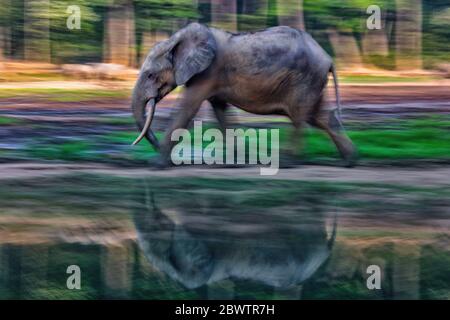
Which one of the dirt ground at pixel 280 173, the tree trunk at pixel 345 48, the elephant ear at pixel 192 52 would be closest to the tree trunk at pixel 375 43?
the tree trunk at pixel 345 48

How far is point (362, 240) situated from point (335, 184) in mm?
2737

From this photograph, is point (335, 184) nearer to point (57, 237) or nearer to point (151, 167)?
point (151, 167)

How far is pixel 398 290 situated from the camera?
7477 mm

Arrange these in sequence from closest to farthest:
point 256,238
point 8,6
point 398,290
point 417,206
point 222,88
A: point 398,290
point 256,238
point 417,206
point 222,88
point 8,6

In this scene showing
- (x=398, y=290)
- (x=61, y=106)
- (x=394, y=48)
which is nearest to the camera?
(x=398, y=290)

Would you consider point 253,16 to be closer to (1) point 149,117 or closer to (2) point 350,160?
(2) point 350,160

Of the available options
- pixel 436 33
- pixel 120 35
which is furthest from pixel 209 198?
pixel 436 33

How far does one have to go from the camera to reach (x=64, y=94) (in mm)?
20328

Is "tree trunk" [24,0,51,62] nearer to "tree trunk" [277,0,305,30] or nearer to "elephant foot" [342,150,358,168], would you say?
"tree trunk" [277,0,305,30]

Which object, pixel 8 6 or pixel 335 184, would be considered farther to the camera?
pixel 8 6

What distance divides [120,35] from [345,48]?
16.7 feet

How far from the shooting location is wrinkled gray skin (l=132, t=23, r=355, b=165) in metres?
12.4

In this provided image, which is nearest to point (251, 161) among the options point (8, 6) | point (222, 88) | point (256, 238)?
point (222, 88)

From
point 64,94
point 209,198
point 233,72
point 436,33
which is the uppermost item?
point 436,33
